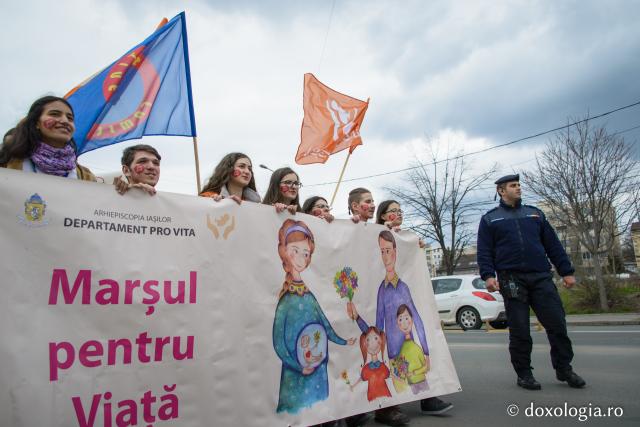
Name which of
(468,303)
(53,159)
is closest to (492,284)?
(53,159)

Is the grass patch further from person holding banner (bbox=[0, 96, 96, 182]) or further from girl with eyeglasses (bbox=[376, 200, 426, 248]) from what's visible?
person holding banner (bbox=[0, 96, 96, 182])

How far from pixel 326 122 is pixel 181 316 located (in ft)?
11.8

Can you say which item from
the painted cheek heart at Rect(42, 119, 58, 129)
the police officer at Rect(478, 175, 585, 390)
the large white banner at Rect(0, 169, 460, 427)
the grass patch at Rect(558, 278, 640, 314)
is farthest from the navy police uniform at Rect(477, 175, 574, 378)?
the grass patch at Rect(558, 278, 640, 314)

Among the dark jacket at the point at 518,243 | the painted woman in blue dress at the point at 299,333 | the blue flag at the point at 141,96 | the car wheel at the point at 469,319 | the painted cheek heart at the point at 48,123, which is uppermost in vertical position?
the blue flag at the point at 141,96

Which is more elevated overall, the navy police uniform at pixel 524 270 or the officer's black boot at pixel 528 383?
the navy police uniform at pixel 524 270

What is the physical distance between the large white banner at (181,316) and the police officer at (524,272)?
1.11 m

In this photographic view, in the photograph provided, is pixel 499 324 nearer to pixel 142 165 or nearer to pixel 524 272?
pixel 524 272

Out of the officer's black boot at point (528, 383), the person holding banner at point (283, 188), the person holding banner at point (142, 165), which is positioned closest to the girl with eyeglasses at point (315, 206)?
the person holding banner at point (283, 188)

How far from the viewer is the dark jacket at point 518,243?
4.21 m

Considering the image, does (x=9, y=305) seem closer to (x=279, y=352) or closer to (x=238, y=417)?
(x=238, y=417)

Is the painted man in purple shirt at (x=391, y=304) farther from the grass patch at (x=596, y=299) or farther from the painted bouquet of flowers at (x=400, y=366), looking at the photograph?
the grass patch at (x=596, y=299)

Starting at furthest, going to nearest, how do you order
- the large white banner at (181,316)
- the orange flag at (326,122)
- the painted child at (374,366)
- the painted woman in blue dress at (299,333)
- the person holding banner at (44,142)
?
the orange flag at (326,122)
the painted child at (374,366)
the painted woman in blue dress at (299,333)
the person holding banner at (44,142)
the large white banner at (181,316)

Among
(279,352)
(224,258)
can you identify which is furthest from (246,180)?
(279,352)

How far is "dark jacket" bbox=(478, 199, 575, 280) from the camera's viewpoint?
4215 mm
